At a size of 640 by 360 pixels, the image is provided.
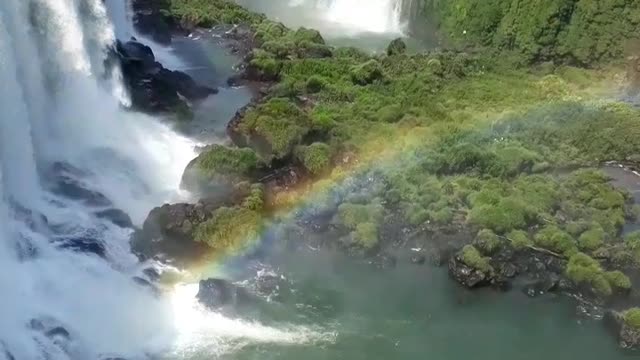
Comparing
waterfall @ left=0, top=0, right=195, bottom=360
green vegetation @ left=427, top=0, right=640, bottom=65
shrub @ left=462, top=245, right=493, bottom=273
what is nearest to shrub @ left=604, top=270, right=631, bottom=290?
shrub @ left=462, top=245, right=493, bottom=273

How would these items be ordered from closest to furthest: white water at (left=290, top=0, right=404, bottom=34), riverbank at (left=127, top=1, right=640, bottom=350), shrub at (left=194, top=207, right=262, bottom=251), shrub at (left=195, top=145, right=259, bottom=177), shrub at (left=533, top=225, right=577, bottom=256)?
shrub at (left=194, top=207, right=262, bottom=251) < riverbank at (left=127, top=1, right=640, bottom=350) < shrub at (left=533, top=225, right=577, bottom=256) < shrub at (left=195, top=145, right=259, bottom=177) < white water at (left=290, top=0, right=404, bottom=34)

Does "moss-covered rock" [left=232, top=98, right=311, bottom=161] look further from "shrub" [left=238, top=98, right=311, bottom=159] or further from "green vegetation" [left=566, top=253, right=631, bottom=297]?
"green vegetation" [left=566, top=253, right=631, bottom=297]

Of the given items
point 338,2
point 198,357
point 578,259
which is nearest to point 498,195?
point 578,259

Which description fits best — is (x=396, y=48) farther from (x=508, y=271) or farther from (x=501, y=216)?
(x=508, y=271)

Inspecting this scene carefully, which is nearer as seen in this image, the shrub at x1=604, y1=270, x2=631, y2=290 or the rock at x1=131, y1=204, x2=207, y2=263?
the shrub at x1=604, y1=270, x2=631, y2=290

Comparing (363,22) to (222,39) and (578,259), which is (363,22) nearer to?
(222,39)

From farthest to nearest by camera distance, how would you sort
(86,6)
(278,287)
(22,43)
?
(86,6) < (22,43) < (278,287)

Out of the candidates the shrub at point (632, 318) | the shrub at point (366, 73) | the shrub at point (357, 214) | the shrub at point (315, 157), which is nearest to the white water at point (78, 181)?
the shrub at point (315, 157)
